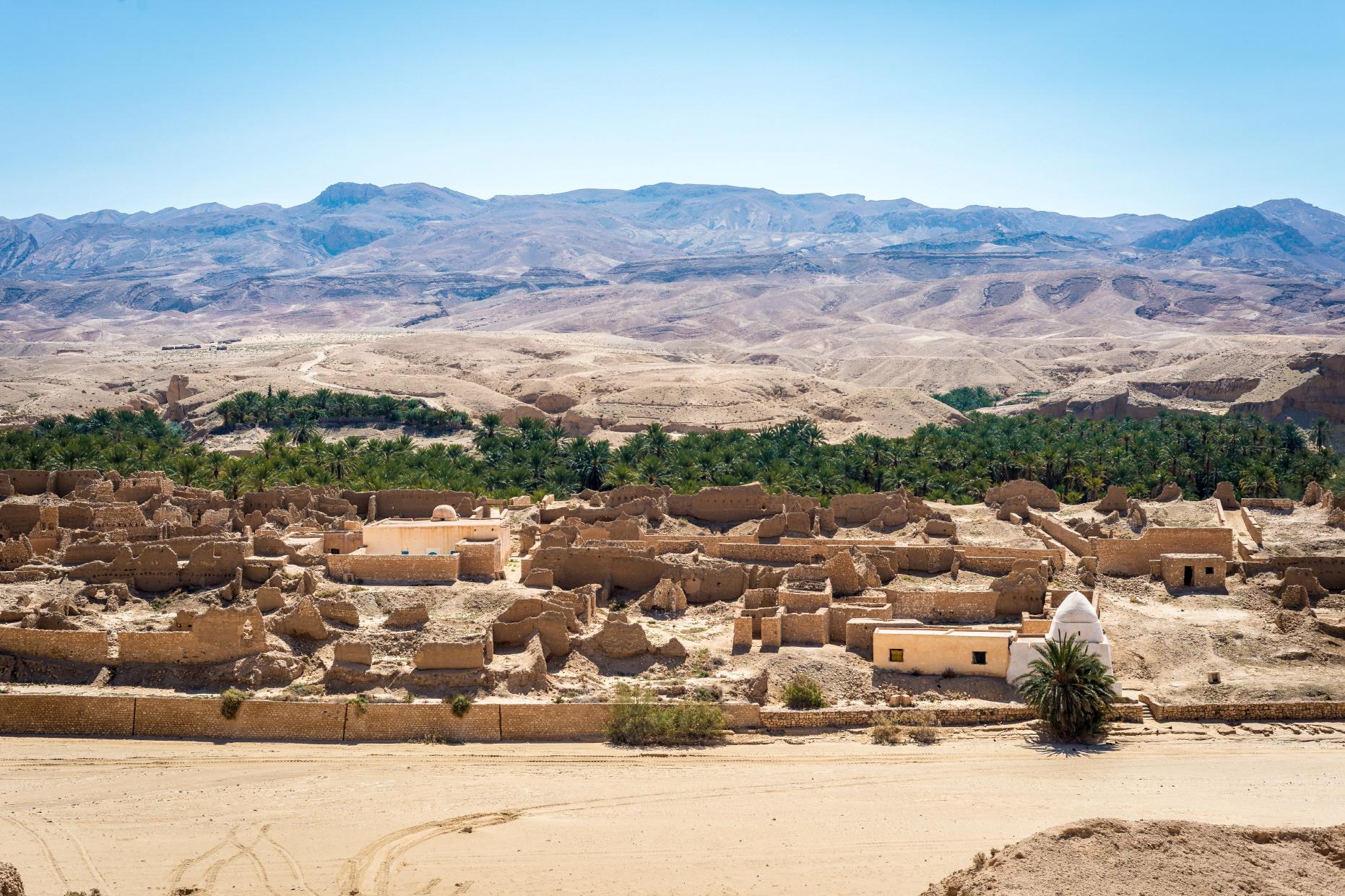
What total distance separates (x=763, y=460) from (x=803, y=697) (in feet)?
88.8

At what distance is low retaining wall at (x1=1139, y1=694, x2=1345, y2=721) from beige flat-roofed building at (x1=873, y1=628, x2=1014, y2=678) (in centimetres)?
328

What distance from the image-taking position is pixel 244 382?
300 feet

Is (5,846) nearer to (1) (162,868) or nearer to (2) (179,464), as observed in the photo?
(1) (162,868)

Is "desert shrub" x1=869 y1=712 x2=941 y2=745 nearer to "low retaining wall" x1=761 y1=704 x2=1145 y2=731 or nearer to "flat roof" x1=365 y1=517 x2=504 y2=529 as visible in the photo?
"low retaining wall" x1=761 y1=704 x2=1145 y2=731

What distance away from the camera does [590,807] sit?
21719mm

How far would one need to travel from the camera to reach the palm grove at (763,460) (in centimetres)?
4716

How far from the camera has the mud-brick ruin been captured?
26.9 metres

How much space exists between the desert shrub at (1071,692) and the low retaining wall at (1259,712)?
55.3 inches

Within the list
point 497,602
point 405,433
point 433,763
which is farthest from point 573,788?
point 405,433

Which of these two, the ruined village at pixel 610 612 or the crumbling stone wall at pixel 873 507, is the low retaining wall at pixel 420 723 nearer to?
the ruined village at pixel 610 612

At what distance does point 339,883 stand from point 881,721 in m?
11.1

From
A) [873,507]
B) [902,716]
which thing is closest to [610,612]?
[902,716]

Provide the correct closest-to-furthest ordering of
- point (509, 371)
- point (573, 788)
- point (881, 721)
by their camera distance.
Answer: point (573, 788) → point (881, 721) → point (509, 371)

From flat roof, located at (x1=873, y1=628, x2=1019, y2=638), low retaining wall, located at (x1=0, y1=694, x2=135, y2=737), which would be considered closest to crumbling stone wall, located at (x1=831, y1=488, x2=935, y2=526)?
flat roof, located at (x1=873, y1=628, x2=1019, y2=638)
